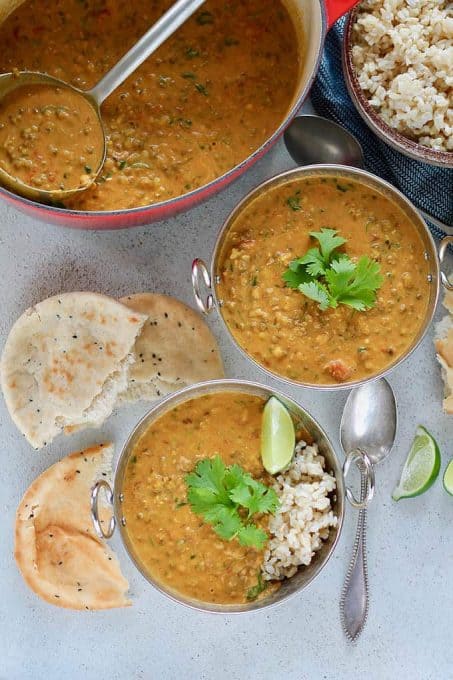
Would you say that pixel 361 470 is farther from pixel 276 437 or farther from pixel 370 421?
pixel 276 437

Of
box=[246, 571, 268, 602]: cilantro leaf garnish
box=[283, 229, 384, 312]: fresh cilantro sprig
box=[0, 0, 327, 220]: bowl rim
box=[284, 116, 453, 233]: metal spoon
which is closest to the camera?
box=[0, 0, 327, 220]: bowl rim

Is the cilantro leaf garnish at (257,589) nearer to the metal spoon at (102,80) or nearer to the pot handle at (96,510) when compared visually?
the pot handle at (96,510)

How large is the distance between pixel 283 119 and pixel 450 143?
587 millimetres

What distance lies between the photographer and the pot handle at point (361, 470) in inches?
107

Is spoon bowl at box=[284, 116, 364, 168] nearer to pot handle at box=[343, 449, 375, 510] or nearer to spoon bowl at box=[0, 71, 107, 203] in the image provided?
spoon bowl at box=[0, 71, 107, 203]

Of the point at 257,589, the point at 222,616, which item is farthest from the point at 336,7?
the point at 222,616

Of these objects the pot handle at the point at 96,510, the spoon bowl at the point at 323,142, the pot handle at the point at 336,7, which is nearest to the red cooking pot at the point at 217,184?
the pot handle at the point at 336,7

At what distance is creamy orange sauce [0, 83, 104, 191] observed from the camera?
2479mm

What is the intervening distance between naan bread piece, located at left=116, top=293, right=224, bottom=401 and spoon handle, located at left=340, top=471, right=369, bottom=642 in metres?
0.76

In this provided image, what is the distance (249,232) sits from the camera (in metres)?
2.68

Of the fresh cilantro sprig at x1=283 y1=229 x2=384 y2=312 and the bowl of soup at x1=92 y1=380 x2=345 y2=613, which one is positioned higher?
the fresh cilantro sprig at x1=283 y1=229 x2=384 y2=312

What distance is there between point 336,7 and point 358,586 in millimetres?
2055

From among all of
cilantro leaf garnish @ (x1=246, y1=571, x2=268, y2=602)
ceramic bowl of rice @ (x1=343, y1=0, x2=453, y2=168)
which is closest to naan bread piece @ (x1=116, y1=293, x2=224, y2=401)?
cilantro leaf garnish @ (x1=246, y1=571, x2=268, y2=602)

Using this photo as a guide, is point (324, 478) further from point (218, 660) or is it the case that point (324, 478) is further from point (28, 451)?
point (28, 451)
